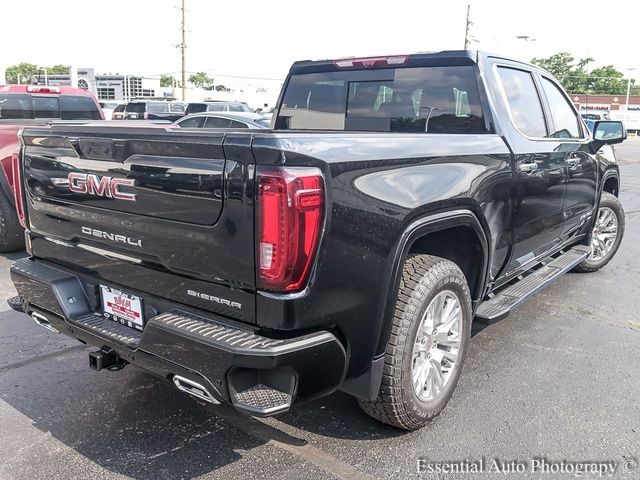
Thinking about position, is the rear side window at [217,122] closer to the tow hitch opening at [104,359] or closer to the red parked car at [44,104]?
the red parked car at [44,104]

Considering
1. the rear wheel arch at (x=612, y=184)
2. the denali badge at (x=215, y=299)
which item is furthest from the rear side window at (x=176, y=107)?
the denali badge at (x=215, y=299)

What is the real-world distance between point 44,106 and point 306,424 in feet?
23.3

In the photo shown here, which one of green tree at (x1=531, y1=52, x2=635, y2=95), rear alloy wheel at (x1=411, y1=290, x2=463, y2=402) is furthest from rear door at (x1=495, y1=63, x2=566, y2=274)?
green tree at (x1=531, y1=52, x2=635, y2=95)

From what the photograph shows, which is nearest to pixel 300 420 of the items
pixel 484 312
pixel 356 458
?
pixel 356 458

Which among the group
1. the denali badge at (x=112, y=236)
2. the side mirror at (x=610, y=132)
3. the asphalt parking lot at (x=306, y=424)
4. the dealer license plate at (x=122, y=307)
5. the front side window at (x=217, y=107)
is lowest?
the asphalt parking lot at (x=306, y=424)

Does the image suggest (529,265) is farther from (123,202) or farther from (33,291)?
(33,291)

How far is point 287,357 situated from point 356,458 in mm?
902

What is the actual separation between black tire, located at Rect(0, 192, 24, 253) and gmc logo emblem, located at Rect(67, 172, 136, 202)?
3.99 metres

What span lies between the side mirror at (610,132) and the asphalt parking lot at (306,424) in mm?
1955

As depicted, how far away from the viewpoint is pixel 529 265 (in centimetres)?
434

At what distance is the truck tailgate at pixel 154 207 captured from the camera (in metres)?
2.25

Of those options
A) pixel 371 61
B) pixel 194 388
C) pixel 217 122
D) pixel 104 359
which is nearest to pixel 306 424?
pixel 194 388

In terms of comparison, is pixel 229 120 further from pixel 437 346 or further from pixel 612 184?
pixel 437 346

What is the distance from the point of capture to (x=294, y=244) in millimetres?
2186
